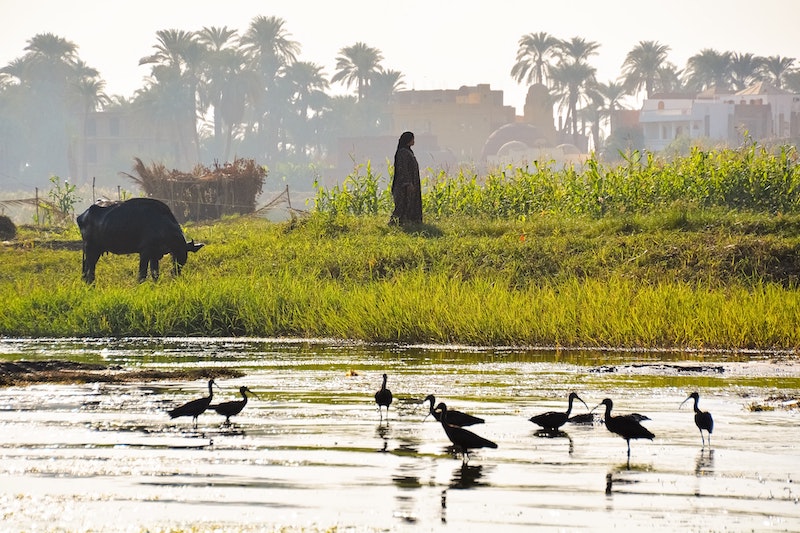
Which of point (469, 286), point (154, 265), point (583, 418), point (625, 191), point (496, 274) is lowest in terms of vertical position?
point (583, 418)

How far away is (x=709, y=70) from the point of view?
5241 inches

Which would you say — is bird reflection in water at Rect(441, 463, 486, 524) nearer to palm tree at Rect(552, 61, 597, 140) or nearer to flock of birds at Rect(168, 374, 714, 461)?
flock of birds at Rect(168, 374, 714, 461)

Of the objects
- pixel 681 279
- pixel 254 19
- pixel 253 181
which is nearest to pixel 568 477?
pixel 681 279

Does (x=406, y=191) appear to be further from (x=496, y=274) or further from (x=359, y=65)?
(x=359, y=65)

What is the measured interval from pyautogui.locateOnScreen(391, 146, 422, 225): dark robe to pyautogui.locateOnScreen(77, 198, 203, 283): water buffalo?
4561mm

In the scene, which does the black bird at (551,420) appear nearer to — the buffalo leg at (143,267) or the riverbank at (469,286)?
the riverbank at (469,286)

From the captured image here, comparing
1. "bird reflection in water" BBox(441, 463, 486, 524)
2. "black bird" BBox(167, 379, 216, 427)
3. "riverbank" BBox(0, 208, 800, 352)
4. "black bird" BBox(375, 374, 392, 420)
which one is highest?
"riverbank" BBox(0, 208, 800, 352)

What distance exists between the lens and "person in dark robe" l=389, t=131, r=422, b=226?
26.6 meters

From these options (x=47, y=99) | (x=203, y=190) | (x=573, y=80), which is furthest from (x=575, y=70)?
(x=203, y=190)

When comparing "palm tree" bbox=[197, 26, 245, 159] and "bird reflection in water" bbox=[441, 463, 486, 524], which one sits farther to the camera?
"palm tree" bbox=[197, 26, 245, 159]

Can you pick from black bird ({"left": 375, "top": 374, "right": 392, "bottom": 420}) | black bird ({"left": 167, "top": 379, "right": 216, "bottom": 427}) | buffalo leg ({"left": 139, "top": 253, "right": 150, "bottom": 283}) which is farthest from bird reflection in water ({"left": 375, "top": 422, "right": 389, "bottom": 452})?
buffalo leg ({"left": 139, "top": 253, "right": 150, "bottom": 283})

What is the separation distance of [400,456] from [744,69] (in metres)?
A: 127

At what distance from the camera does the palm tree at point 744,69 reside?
430 feet

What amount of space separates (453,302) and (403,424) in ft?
24.0
